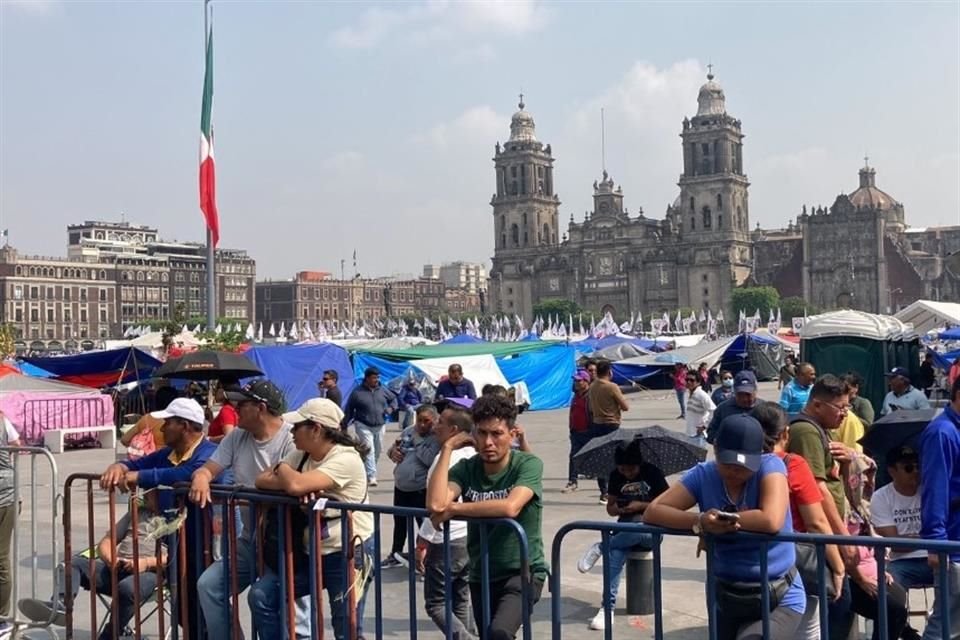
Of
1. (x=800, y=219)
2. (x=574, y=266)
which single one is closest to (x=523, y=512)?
(x=800, y=219)

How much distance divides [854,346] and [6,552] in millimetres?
14622

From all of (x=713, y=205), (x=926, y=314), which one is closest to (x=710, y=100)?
(x=713, y=205)

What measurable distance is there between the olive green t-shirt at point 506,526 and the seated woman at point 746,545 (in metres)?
0.71

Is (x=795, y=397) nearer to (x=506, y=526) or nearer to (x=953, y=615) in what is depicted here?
(x=953, y=615)

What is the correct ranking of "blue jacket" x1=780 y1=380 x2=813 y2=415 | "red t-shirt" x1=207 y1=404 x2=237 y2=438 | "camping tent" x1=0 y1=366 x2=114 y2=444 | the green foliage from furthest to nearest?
the green foliage, "camping tent" x1=0 y1=366 x2=114 y2=444, "red t-shirt" x1=207 y1=404 x2=237 y2=438, "blue jacket" x1=780 y1=380 x2=813 y2=415

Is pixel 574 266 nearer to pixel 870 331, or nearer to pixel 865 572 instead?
pixel 870 331

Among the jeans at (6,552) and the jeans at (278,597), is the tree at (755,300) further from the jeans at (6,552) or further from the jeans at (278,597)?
the jeans at (278,597)

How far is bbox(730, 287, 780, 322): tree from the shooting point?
332 feet

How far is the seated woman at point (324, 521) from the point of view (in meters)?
4.90

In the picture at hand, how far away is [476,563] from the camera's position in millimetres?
4672

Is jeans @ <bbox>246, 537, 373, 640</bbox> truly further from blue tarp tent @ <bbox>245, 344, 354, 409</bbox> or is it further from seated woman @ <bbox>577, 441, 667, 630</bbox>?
blue tarp tent @ <bbox>245, 344, 354, 409</bbox>

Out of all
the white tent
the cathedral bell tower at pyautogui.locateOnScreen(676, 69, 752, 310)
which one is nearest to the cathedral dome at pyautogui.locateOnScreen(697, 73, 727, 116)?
the cathedral bell tower at pyautogui.locateOnScreen(676, 69, 752, 310)

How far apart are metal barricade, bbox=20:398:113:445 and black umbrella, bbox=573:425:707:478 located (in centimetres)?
1423

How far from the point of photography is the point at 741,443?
3992 millimetres
